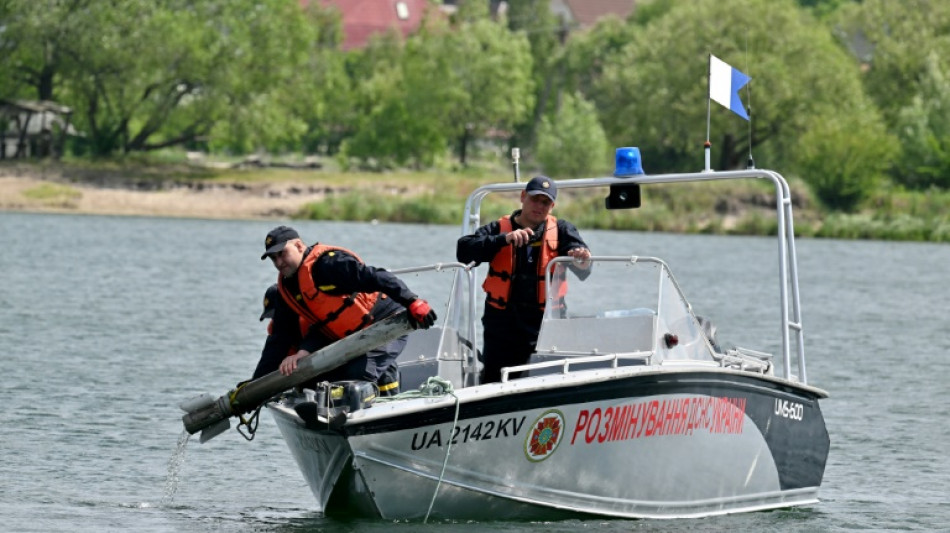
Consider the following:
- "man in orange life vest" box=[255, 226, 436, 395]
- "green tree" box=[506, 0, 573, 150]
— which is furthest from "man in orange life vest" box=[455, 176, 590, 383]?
"green tree" box=[506, 0, 573, 150]

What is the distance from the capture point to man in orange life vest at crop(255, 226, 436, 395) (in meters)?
9.98

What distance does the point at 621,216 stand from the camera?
57281mm

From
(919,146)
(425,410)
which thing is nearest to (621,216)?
(919,146)

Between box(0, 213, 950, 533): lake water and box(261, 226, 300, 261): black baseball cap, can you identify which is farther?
box(0, 213, 950, 533): lake water

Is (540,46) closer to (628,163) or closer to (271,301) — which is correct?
(628,163)

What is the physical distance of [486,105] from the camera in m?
77.9

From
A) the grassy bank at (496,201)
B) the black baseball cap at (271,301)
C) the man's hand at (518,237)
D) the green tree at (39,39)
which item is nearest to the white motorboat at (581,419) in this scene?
the man's hand at (518,237)

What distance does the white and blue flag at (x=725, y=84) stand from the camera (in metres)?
11.6

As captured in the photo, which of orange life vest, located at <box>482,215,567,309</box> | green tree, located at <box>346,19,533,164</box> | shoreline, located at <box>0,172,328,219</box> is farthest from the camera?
green tree, located at <box>346,19,533,164</box>

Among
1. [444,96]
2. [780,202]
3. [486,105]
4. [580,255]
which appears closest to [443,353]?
[580,255]

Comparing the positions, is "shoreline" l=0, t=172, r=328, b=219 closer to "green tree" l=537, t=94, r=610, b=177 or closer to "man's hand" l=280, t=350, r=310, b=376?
"green tree" l=537, t=94, r=610, b=177

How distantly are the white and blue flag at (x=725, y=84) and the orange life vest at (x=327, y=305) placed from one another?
9.73 ft

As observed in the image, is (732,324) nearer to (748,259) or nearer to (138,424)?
(138,424)

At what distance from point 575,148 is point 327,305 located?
61.8 m
